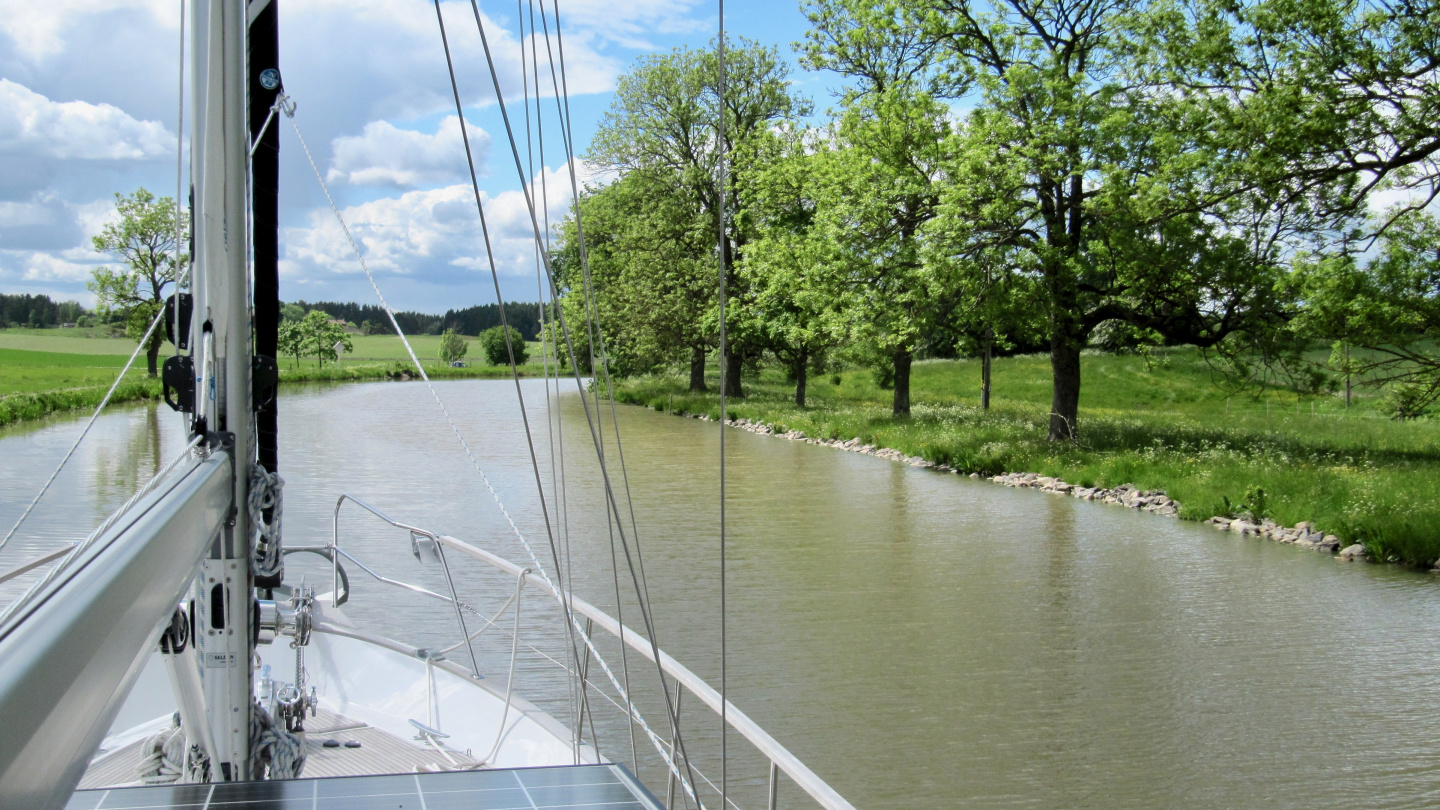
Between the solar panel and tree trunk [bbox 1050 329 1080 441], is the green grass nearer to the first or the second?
tree trunk [bbox 1050 329 1080 441]

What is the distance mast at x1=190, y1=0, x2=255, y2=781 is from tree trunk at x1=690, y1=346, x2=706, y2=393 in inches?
1354

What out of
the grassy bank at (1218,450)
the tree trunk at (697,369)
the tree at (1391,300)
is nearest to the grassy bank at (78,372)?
the tree trunk at (697,369)

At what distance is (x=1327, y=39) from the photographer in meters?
15.2

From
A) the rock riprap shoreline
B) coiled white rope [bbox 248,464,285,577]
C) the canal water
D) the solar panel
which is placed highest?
coiled white rope [bbox 248,464,285,577]

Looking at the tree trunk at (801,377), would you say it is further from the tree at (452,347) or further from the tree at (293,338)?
the tree at (452,347)

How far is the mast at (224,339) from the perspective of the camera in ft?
9.50

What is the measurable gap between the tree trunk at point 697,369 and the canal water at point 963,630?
64.9 ft

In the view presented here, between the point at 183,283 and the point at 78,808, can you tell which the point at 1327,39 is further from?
the point at 78,808

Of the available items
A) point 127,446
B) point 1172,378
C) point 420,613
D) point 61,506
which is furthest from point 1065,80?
point 1172,378

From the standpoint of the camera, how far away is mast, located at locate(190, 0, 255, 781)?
2895 mm

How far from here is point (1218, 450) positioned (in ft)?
54.9

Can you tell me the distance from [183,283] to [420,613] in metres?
6.19

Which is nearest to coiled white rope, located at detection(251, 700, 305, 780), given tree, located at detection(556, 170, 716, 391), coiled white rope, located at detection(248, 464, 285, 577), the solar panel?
coiled white rope, located at detection(248, 464, 285, 577)

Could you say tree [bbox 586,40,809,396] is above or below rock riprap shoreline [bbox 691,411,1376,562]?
above
